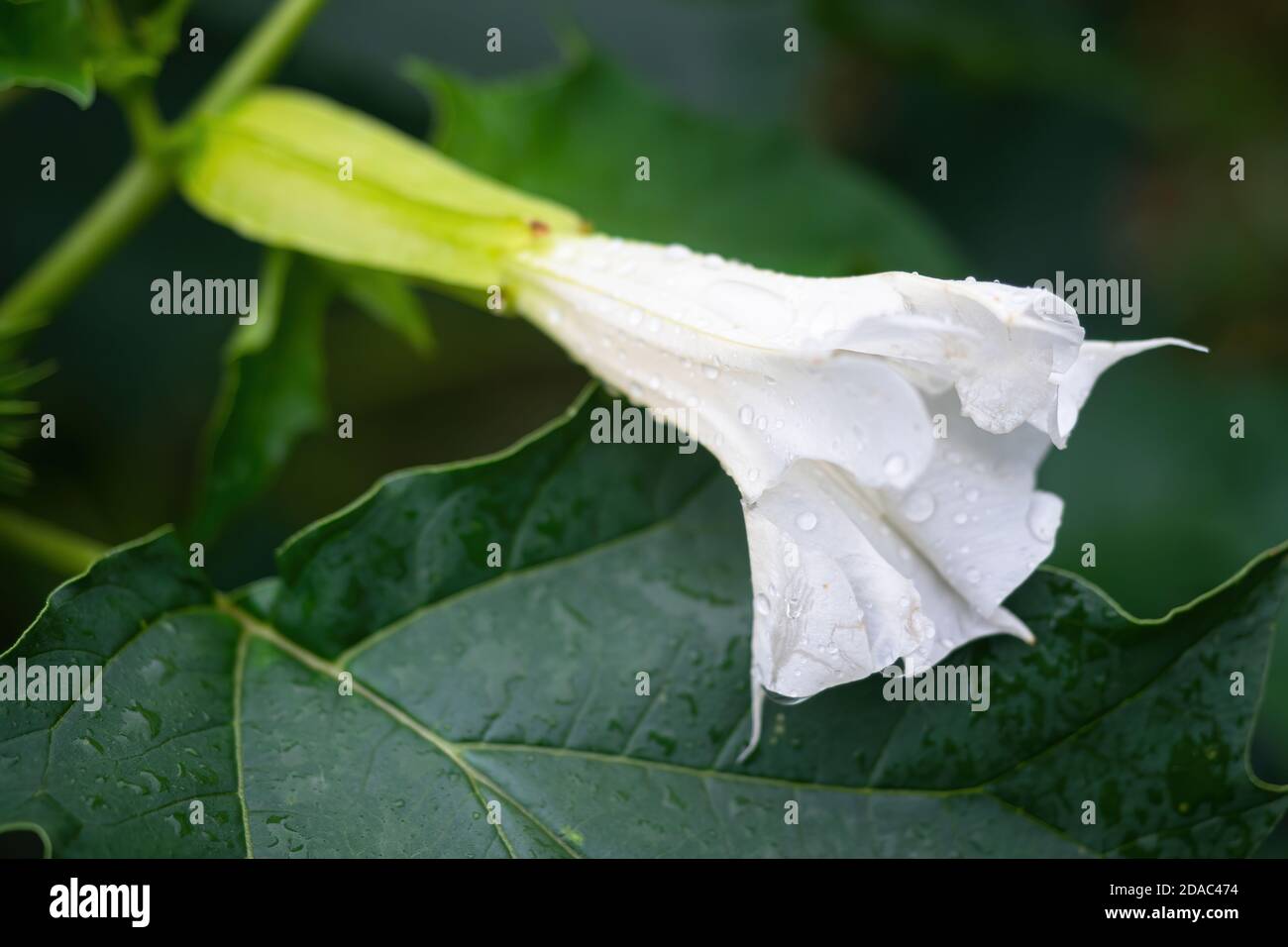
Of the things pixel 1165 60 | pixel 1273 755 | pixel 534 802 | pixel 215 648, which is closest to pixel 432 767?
pixel 534 802

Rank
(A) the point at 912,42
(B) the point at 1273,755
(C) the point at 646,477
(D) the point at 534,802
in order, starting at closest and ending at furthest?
(D) the point at 534,802, (C) the point at 646,477, (B) the point at 1273,755, (A) the point at 912,42

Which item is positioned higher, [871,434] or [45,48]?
[45,48]

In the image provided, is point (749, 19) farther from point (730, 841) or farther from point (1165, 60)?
point (730, 841)

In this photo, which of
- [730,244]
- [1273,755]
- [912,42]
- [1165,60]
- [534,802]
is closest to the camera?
[534,802]

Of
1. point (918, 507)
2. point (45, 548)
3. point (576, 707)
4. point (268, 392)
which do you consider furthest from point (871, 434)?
point (45, 548)

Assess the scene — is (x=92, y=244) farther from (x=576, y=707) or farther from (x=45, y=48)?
(x=576, y=707)

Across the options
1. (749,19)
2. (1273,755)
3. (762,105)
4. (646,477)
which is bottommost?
(1273,755)
